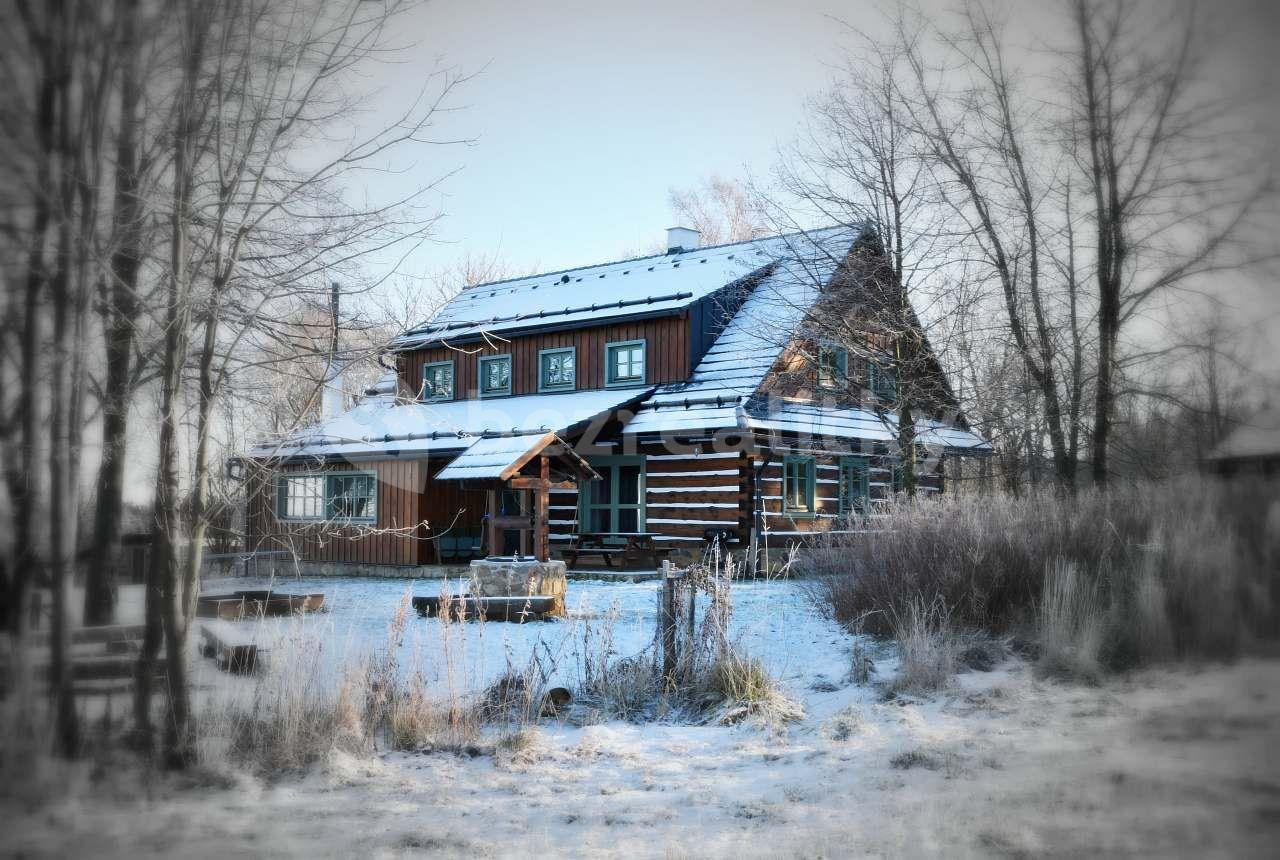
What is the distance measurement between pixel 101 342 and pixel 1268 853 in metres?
5.50

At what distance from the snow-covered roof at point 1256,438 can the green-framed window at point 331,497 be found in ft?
59.8

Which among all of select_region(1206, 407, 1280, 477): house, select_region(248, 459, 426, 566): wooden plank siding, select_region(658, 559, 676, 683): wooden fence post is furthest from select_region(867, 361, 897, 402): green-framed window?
select_region(1206, 407, 1280, 477): house

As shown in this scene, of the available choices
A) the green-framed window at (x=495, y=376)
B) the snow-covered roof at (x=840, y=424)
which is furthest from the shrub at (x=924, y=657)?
the green-framed window at (x=495, y=376)

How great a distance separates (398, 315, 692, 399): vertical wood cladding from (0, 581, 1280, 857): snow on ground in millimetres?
14074

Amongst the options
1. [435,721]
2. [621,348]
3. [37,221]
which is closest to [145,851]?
[435,721]

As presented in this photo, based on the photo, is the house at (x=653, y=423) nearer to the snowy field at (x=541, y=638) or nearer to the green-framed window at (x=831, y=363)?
the green-framed window at (x=831, y=363)

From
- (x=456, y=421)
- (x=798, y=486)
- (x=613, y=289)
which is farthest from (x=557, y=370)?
(x=798, y=486)

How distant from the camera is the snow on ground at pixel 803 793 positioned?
168 inches

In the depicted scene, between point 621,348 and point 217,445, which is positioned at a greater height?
point 621,348

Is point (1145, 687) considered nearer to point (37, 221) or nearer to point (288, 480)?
point (37, 221)

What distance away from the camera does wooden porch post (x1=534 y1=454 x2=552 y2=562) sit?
653 inches

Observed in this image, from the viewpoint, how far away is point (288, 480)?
22.7 m

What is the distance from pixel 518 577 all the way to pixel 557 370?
1035cm

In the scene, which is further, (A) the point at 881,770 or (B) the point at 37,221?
(A) the point at 881,770
